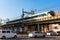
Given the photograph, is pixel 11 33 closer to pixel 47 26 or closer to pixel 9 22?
pixel 47 26

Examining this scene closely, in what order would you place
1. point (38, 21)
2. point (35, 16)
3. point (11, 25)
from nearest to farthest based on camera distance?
point (38, 21) < point (35, 16) < point (11, 25)

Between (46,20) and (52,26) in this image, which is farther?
(52,26)

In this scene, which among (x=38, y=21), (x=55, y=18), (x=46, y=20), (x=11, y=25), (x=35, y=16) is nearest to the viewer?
(x=55, y=18)

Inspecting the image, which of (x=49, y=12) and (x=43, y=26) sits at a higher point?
(x=49, y=12)

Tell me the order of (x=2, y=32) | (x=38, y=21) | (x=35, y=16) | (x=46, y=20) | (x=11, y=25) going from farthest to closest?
A: 1. (x=11, y=25)
2. (x=35, y=16)
3. (x=38, y=21)
4. (x=46, y=20)
5. (x=2, y=32)

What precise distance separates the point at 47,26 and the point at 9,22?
30.7 meters

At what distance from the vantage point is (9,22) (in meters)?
107

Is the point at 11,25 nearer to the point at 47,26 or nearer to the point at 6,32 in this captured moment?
the point at 47,26

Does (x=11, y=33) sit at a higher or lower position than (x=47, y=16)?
lower

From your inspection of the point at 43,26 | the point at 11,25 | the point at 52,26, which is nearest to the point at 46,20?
the point at 52,26

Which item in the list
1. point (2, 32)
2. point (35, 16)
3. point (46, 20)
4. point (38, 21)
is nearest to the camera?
point (2, 32)

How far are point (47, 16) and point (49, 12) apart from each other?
228 cm

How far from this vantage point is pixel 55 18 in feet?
215

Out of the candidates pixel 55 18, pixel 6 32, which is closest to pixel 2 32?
pixel 6 32
